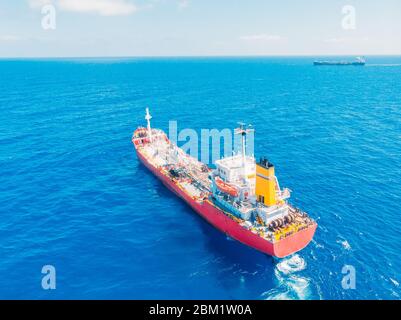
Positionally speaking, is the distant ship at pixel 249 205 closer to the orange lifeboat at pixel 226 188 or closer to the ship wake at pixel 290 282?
the orange lifeboat at pixel 226 188

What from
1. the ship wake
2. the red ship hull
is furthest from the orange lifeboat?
the ship wake

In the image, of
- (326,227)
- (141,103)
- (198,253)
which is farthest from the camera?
(141,103)

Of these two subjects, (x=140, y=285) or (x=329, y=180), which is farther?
(x=329, y=180)

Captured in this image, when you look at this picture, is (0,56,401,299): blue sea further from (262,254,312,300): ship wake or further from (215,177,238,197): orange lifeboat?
(215,177,238,197): orange lifeboat

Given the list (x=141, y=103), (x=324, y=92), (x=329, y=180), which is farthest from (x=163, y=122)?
(x=324, y=92)

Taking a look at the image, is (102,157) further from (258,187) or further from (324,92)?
(324,92)

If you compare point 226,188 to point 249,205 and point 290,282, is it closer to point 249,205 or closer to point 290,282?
point 249,205
